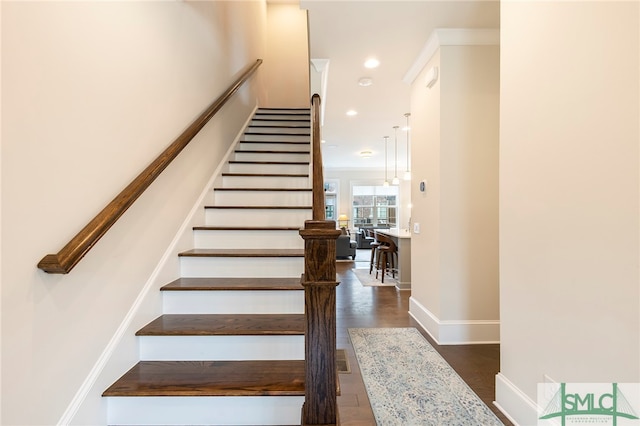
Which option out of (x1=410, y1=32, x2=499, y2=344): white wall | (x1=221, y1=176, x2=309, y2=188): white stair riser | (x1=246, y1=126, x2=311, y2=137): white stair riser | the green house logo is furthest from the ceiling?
the green house logo

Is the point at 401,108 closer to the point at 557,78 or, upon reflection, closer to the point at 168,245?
the point at 557,78

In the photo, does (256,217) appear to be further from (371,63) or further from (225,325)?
(371,63)

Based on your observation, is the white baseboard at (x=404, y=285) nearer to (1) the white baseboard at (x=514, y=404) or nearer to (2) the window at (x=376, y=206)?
(1) the white baseboard at (x=514, y=404)

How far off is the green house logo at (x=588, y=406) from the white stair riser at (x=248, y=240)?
1.76 meters

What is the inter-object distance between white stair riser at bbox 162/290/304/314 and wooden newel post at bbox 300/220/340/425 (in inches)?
30.0

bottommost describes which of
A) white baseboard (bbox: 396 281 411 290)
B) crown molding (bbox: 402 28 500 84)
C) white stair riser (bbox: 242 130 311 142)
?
white baseboard (bbox: 396 281 411 290)

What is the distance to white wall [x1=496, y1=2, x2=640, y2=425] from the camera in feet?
3.57

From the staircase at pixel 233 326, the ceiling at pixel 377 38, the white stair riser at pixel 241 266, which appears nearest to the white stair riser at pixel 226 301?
the staircase at pixel 233 326

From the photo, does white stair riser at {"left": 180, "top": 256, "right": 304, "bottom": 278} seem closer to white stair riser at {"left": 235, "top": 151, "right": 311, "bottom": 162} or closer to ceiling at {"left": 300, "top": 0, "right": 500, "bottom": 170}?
white stair riser at {"left": 235, "top": 151, "right": 311, "bottom": 162}

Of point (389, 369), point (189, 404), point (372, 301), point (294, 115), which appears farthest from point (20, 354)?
point (294, 115)

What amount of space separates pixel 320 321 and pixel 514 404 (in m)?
1.38

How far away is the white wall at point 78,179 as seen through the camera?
0.99 meters

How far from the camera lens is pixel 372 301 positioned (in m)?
4.04

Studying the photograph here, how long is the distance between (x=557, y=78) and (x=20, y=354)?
2427mm
